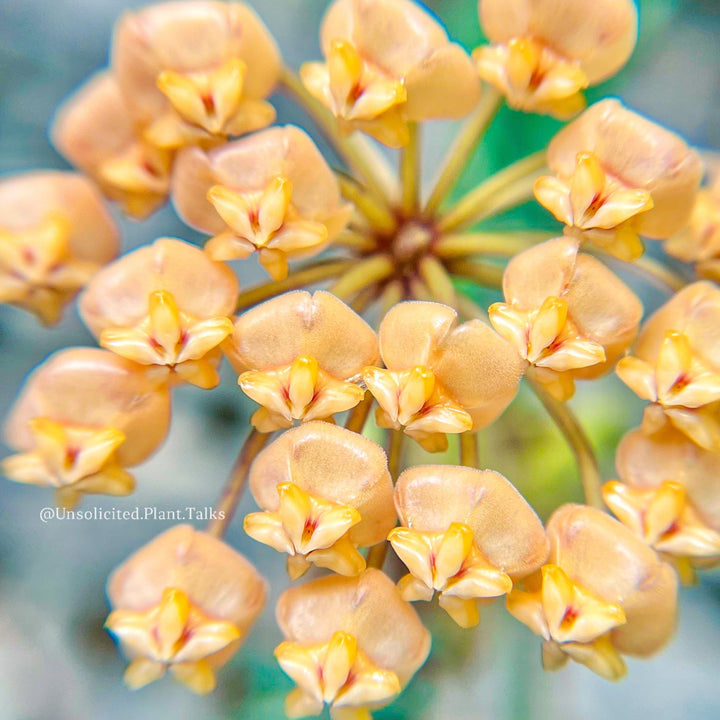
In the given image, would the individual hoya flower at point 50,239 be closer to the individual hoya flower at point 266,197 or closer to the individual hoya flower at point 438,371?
the individual hoya flower at point 266,197

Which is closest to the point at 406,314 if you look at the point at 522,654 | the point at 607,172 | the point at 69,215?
the point at 607,172

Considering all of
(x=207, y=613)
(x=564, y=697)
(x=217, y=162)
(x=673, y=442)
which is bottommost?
(x=564, y=697)

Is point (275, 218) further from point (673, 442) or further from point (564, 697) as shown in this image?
point (564, 697)

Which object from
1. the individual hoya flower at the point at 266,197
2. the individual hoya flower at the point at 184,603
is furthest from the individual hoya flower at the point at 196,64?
the individual hoya flower at the point at 184,603

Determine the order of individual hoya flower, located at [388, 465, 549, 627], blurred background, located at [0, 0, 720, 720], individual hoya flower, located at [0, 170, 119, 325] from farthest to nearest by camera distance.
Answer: blurred background, located at [0, 0, 720, 720]
individual hoya flower, located at [0, 170, 119, 325]
individual hoya flower, located at [388, 465, 549, 627]

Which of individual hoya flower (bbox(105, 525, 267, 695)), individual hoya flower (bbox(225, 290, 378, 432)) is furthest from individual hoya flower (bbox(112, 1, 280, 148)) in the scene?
individual hoya flower (bbox(105, 525, 267, 695))

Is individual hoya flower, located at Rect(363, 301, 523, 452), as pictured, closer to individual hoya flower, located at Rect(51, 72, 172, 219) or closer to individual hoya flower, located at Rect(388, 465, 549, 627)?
individual hoya flower, located at Rect(388, 465, 549, 627)
